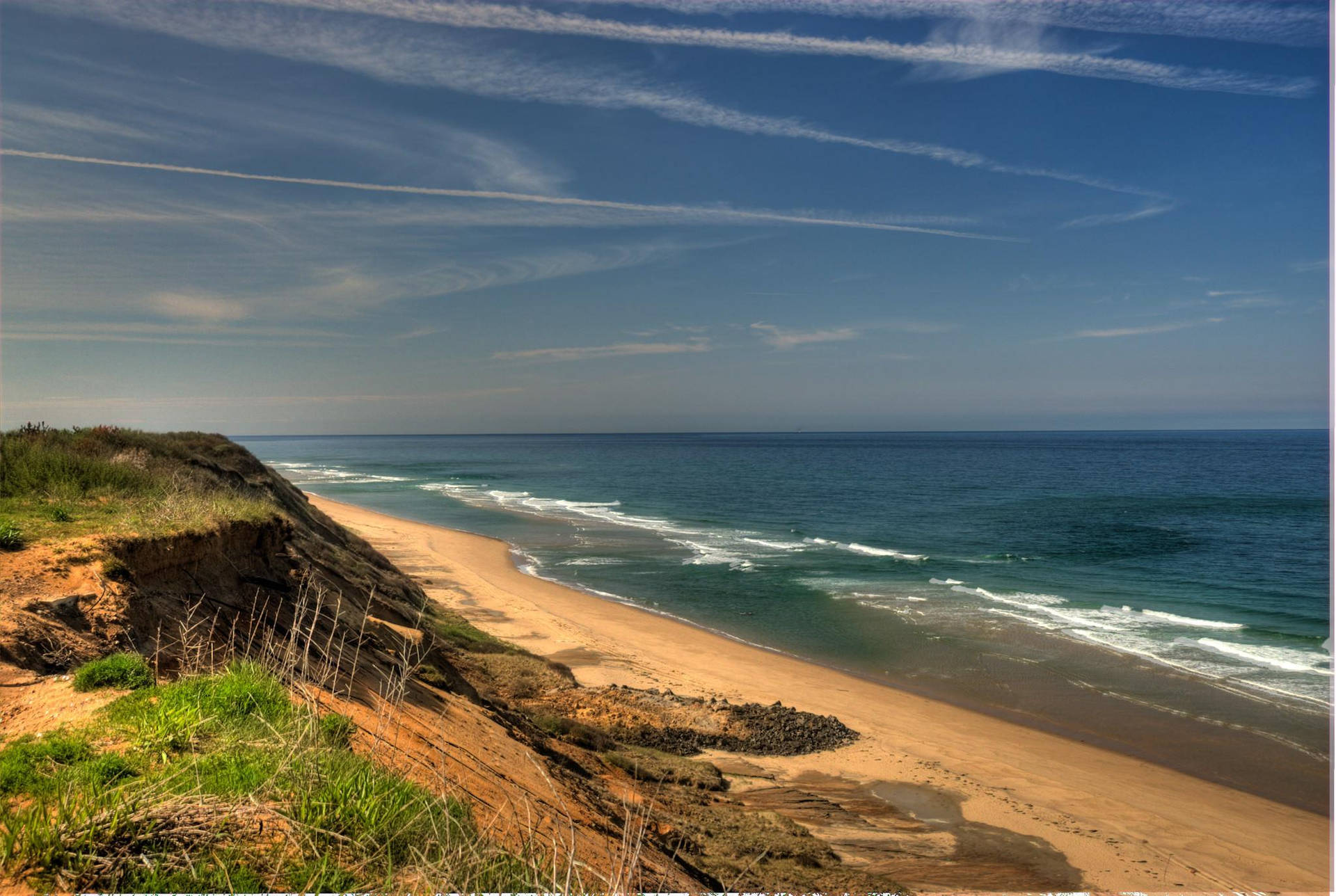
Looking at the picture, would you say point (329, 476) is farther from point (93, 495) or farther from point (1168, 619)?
point (1168, 619)

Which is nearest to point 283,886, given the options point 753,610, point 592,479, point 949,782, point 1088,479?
point 949,782

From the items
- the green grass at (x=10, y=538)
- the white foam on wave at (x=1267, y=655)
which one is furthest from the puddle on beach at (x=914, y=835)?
the white foam on wave at (x=1267, y=655)

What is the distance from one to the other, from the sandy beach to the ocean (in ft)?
4.35

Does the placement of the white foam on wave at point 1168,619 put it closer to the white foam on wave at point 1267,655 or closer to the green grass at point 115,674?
the white foam on wave at point 1267,655

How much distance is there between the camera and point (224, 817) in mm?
3969

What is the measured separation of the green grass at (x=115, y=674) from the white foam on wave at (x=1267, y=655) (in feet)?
82.6

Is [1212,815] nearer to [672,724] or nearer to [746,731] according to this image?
[746,731]

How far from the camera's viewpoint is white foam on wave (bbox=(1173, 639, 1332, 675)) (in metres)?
19.9

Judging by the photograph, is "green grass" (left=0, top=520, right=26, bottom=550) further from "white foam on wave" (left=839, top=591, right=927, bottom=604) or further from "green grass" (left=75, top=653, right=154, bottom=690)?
"white foam on wave" (left=839, top=591, right=927, bottom=604)

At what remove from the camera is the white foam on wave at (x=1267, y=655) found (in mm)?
19906

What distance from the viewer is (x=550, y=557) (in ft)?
121

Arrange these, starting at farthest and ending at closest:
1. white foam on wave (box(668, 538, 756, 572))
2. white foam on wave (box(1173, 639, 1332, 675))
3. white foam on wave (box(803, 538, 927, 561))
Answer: white foam on wave (box(803, 538, 927, 561)), white foam on wave (box(668, 538, 756, 572)), white foam on wave (box(1173, 639, 1332, 675))

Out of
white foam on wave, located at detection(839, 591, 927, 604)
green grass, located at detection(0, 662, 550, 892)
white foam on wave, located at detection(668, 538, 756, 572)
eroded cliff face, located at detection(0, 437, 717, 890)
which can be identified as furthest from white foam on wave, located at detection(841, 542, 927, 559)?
green grass, located at detection(0, 662, 550, 892)

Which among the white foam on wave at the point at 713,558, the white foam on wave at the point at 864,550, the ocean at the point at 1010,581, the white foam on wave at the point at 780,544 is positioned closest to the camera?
the ocean at the point at 1010,581
